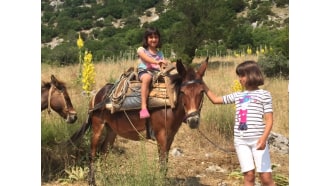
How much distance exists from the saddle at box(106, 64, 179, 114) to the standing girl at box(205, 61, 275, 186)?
1183 millimetres

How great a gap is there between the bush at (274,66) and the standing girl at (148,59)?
32.9ft

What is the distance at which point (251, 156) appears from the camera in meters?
4.13

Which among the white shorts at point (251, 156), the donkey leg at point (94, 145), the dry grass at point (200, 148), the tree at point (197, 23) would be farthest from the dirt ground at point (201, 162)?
the tree at point (197, 23)

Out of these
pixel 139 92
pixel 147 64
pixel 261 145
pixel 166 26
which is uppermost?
pixel 166 26

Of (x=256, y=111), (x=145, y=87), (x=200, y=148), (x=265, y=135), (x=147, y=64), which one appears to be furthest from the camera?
(x=200, y=148)

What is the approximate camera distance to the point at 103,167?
508 centimetres

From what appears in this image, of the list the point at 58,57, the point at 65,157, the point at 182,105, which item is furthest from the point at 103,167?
the point at 58,57

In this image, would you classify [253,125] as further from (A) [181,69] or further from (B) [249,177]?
(A) [181,69]

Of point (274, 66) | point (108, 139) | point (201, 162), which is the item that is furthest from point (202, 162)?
point (274, 66)

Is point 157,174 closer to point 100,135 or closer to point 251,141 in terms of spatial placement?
point 251,141

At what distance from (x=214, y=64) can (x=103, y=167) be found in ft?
41.8

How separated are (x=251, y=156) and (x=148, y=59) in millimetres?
1932

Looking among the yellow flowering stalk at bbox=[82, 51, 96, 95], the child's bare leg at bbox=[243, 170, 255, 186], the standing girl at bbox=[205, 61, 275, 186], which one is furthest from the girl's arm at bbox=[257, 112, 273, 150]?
the yellow flowering stalk at bbox=[82, 51, 96, 95]

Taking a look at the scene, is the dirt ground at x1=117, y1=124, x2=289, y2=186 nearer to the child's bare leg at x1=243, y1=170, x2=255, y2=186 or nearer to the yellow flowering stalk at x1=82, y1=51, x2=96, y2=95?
the child's bare leg at x1=243, y1=170, x2=255, y2=186
